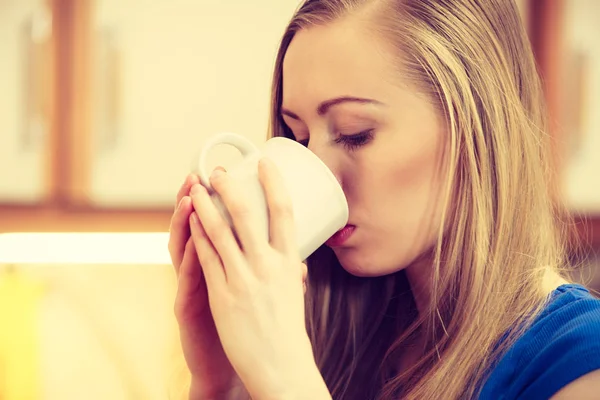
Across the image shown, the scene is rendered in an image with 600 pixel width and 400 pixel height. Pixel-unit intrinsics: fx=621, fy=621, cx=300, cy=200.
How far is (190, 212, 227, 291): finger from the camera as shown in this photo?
58cm

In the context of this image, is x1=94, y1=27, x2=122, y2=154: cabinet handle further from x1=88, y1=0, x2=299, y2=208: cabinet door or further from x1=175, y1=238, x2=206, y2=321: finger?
x1=175, y1=238, x2=206, y2=321: finger

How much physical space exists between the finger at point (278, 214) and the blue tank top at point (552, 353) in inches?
9.9

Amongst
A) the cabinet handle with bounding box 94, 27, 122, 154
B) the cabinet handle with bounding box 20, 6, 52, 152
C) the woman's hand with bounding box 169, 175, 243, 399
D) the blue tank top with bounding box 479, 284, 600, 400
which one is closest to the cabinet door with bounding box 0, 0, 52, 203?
the cabinet handle with bounding box 20, 6, 52, 152

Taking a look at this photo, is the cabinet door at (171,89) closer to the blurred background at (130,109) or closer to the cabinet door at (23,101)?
the blurred background at (130,109)

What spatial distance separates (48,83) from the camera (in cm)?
154

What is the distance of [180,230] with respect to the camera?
67 centimetres

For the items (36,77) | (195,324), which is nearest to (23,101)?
(36,77)

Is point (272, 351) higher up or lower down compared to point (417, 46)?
lower down

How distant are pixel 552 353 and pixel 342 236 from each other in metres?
0.25

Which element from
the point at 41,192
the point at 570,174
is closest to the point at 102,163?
the point at 41,192

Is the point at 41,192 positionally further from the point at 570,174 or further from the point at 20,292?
the point at 570,174

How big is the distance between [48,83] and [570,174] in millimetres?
1358

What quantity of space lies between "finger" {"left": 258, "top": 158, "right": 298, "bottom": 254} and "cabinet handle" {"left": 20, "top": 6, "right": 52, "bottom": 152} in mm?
1144

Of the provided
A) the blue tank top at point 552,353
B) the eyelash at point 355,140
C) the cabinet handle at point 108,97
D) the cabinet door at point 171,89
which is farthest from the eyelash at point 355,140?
the cabinet handle at point 108,97
